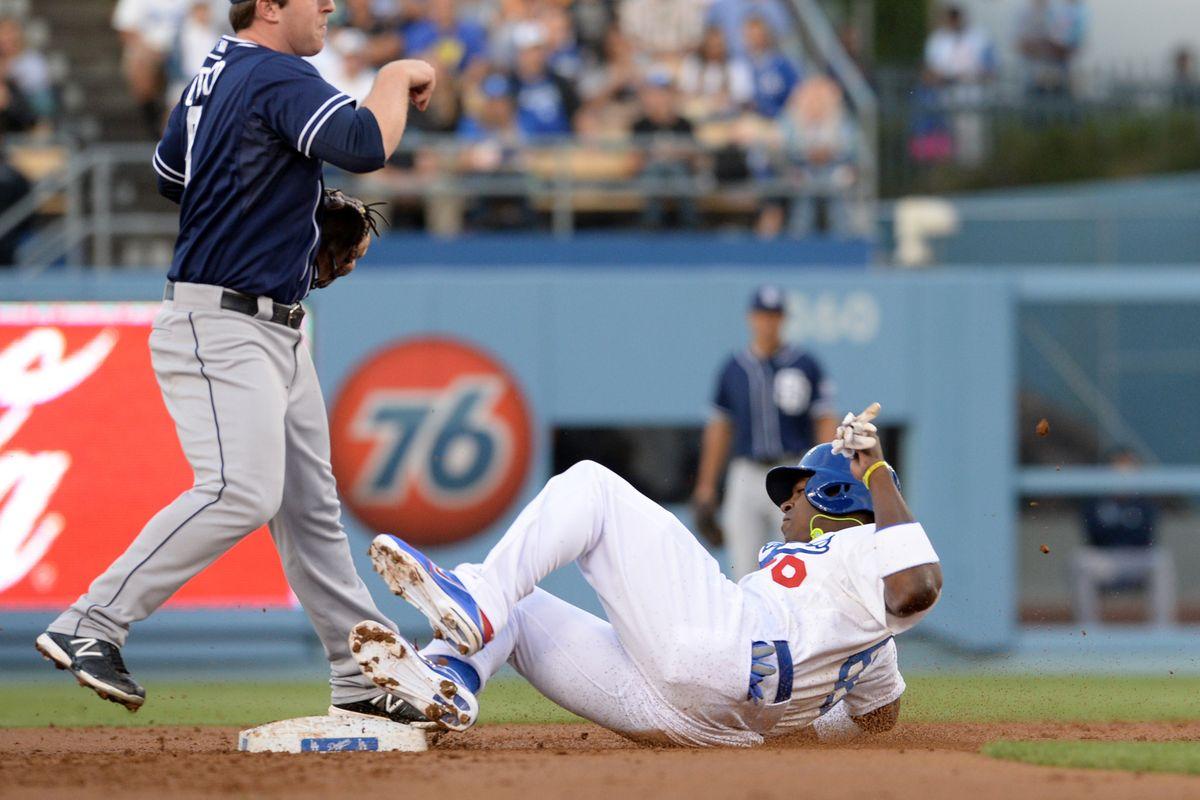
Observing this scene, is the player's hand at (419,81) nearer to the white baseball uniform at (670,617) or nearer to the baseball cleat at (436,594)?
the white baseball uniform at (670,617)

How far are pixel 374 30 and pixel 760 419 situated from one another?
208 inches

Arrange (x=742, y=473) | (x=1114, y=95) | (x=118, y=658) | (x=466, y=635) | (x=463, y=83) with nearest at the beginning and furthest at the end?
(x=466, y=635)
(x=118, y=658)
(x=742, y=473)
(x=463, y=83)
(x=1114, y=95)

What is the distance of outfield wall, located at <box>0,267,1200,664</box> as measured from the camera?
10852 mm

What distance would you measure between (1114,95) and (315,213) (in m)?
13.0

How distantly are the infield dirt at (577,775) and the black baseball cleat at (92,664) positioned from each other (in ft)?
0.60

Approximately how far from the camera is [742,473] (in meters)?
9.39

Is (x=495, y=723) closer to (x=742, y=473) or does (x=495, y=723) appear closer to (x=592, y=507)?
(x=592, y=507)

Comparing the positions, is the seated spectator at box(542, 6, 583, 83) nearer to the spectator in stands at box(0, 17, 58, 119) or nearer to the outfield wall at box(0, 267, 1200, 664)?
the outfield wall at box(0, 267, 1200, 664)

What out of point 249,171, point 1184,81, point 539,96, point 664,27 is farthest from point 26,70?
point 1184,81

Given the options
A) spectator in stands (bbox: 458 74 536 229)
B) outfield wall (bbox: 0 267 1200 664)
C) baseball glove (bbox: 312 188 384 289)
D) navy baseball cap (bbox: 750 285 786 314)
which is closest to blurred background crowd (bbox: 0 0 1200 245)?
spectator in stands (bbox: 458 74 536 229)

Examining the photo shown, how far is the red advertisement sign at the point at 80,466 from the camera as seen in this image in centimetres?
1017

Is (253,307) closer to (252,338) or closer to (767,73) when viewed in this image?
(252,338)

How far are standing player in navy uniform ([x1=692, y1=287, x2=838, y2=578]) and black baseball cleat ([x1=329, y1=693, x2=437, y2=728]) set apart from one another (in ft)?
14.7

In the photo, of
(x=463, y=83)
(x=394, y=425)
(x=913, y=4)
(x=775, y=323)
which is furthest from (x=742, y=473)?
(x=913, y=4)
